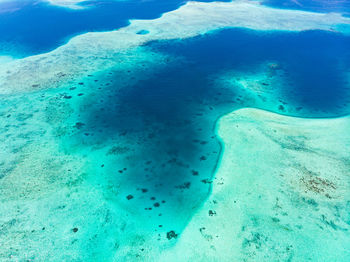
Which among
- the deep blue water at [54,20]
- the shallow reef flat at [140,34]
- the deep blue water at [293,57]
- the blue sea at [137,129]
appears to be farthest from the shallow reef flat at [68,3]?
the deep blue water at [293,57]

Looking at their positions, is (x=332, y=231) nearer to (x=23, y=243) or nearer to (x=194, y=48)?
(x=23, y=243)

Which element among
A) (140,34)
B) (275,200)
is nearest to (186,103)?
(275,200)

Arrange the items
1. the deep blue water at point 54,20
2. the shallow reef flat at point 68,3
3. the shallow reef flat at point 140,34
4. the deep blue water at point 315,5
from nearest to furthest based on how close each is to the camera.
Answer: the shallow reef flat at point 140,34 < the deep blue water at point 54,20 < the shallow reef flat at point 68,3 < the deep blue water at point 315,5

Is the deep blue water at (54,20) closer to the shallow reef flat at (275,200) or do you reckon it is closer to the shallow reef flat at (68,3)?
the shallow reef flat at (68,3)

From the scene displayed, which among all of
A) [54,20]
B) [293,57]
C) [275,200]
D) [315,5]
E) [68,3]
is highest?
[68,3]

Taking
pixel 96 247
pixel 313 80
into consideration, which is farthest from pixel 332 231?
pixel 313 80

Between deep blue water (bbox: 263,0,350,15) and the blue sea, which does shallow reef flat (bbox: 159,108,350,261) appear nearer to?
the blue sea

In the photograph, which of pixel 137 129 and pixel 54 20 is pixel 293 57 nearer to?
pixel 137 129
